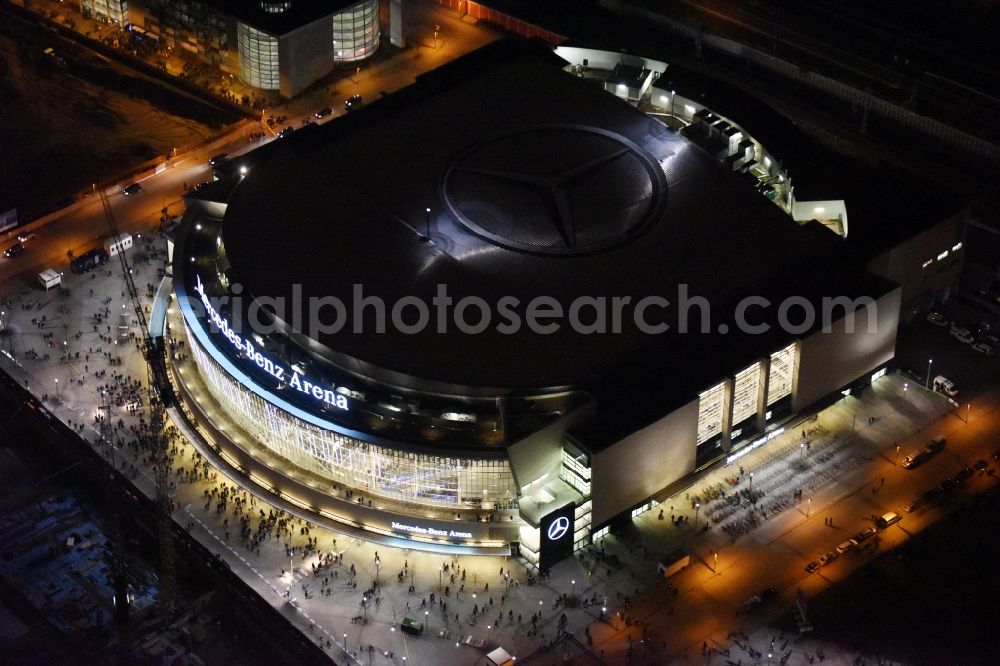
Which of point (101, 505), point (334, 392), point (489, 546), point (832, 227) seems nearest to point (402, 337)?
point (334, 392)

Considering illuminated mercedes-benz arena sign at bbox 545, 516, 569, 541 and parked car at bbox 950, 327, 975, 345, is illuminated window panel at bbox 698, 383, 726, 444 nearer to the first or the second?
illuminated mercedes-benz arena sign at bbox 545, 516, 569, 541

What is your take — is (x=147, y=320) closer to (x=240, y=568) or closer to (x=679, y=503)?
(x=240, y=568)

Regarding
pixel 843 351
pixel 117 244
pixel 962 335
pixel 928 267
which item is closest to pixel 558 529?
pixel 843 351

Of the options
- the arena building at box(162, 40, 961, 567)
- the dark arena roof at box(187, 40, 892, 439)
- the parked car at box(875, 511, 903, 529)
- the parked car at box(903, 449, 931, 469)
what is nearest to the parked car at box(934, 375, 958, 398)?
the arena building at box(162, 40, 961, 567)

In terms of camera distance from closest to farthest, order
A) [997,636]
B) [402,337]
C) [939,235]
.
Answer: [997,636] < [402,337] < [939,235]

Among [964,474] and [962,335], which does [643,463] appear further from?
[962,335]

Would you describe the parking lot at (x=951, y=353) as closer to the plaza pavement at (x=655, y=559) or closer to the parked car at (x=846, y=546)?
the plaza pavement at (x=655, y=559)
